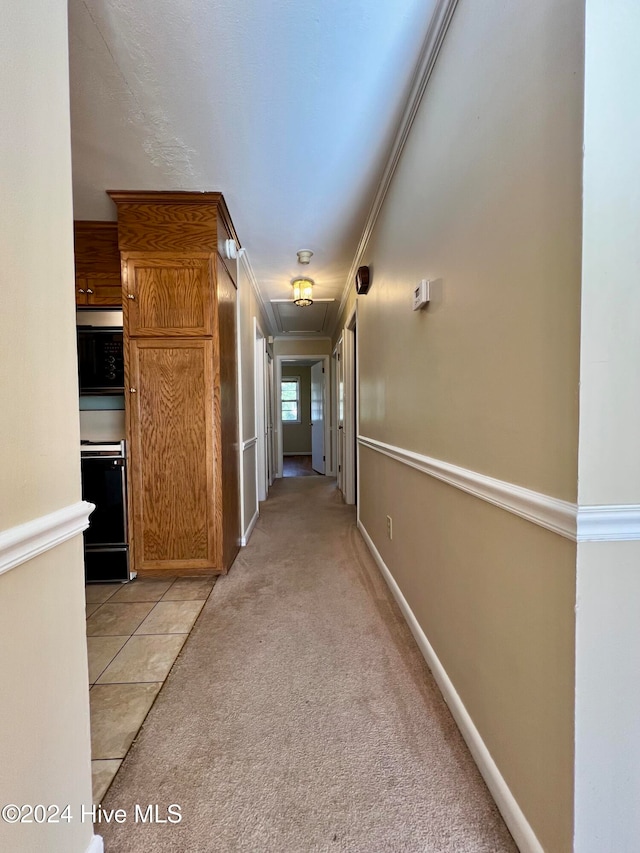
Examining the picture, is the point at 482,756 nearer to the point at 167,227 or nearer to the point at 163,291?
A: the point at 163,291

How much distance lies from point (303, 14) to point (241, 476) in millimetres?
2487

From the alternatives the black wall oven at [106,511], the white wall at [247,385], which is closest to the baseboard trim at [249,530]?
the white wall at [247,385]

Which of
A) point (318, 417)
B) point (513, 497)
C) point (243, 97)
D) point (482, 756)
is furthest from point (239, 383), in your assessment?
point (318, 417)

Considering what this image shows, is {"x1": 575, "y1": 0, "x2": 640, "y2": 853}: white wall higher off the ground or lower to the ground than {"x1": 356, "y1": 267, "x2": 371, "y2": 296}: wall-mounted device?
lower

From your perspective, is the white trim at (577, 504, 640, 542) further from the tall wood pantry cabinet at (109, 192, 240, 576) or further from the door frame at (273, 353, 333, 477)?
the door frame at (273, 353, 333, 477)

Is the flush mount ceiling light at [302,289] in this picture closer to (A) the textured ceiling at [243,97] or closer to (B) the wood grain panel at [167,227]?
(A) the textured ceiling at [243,97]

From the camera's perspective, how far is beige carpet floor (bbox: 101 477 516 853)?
34.3 inches

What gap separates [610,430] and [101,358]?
101 inches

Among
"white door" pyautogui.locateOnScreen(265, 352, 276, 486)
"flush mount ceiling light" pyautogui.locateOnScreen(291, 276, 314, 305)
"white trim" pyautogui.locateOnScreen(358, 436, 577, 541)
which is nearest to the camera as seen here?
"white trim" pyautogui.locateOnScreen(358, 436, 577, 541)

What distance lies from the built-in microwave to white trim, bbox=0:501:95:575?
1.79 m

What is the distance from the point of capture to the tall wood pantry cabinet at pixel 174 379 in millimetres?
2156

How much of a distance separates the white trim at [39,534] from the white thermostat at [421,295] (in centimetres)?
125

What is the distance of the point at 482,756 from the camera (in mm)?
986

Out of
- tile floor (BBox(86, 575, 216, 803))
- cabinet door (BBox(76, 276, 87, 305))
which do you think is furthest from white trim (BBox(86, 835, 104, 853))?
cabinet door (BBox(76, 276, 87, 305))
